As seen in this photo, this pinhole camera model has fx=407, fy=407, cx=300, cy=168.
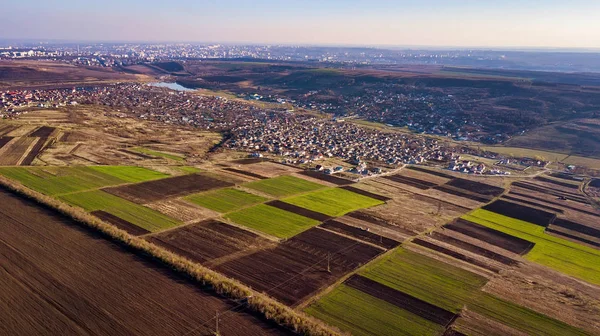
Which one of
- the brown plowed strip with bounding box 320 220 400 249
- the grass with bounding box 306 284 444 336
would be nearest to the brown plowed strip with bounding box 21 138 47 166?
the brown plowed strip with bounding box 320 220 400 249

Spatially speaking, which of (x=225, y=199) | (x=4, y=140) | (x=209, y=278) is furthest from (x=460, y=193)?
(x=4, y=140)

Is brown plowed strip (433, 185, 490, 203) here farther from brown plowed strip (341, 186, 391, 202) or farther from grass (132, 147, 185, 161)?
grass (132, 147, 185, 161)

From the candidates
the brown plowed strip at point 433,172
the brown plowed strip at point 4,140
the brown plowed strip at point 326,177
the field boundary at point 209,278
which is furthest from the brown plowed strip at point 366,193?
the brown plowed strip at point 4,140

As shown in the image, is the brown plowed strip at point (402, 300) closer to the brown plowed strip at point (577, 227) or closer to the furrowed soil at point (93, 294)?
the furrowed soil at point (93, 294)

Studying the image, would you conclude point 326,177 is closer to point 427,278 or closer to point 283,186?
point 283,186

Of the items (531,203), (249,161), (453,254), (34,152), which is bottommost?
(531,203)

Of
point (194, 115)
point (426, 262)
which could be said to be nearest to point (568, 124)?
point (426, 262)
